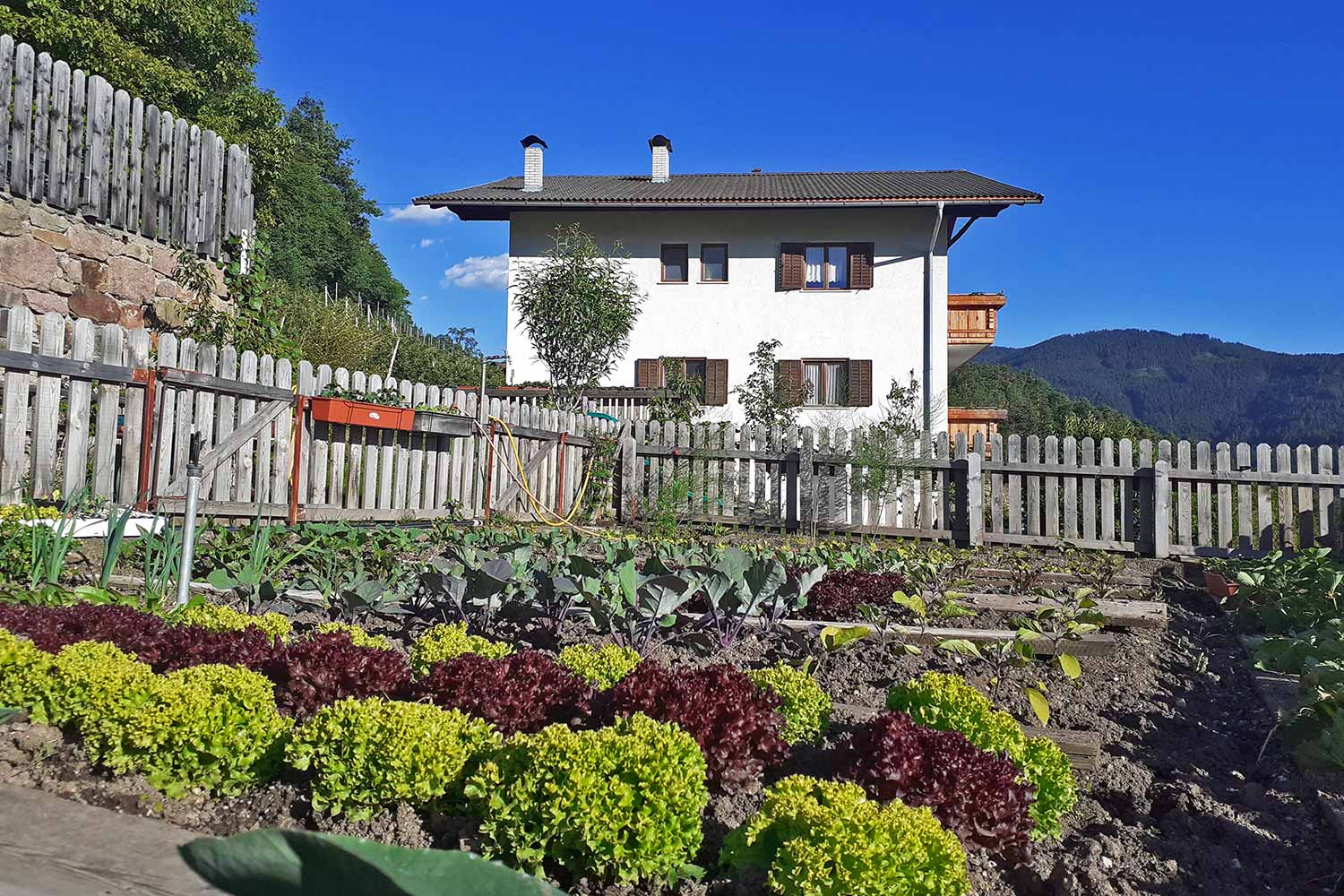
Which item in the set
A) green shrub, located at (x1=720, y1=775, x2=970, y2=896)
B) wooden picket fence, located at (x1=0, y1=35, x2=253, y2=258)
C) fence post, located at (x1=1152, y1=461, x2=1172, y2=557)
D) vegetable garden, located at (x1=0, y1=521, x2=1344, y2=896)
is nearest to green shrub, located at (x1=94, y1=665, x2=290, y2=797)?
vegetable garden, located at (x1=0, y1=521, x2=1344, y2=896)

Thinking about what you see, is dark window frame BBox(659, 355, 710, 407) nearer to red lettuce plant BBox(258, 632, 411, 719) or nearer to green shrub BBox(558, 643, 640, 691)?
green shrub BBox(558, 643, 640, 691)

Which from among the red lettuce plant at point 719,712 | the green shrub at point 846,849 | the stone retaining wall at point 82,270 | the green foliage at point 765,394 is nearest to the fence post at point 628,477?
the stone retaining wall at point 82,270

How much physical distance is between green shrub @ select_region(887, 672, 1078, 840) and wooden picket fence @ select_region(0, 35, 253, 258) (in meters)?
7.23

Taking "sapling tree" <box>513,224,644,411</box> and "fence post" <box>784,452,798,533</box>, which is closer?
"fence post" <box>784,452,798,533</box>

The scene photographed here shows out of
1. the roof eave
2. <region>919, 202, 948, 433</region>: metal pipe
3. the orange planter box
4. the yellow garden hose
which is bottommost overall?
the yellow garden hose

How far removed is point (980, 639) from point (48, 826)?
10.3 ft

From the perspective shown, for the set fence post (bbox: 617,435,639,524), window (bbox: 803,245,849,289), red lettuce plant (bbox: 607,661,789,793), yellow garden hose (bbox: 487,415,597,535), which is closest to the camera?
red lettuce plant (bbox: 607,661,789,793)

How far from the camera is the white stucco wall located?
20.6 metres

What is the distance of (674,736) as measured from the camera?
186 cm

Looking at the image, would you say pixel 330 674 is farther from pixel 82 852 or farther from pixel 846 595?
pixel 846 595

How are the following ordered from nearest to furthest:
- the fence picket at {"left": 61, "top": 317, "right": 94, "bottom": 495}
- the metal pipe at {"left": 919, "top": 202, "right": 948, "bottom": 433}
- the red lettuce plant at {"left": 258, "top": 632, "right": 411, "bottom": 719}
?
the red lettuce plant at {"left": 258, "top": 632, "right": 411, "bottom": 719}, the fence picket at {"left": 61, "top": 317, "right": 94, "bottom": 495}, the metal pipe at {"left": 919, "top": 202, "right": 948, "bottom": 433}

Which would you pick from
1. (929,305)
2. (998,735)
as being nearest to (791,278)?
(929,305)

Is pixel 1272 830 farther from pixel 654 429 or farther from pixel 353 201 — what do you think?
pixel 353 201

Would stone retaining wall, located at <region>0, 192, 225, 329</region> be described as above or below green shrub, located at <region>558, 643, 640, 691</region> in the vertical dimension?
above
